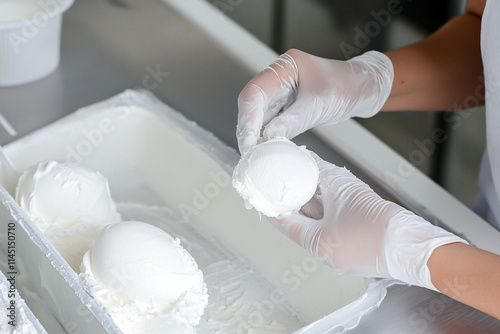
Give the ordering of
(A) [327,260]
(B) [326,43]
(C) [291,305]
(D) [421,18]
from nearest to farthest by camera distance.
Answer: (A) [327,260] → (C) [291,305] → (D) [421,18] → (B) [326,43]

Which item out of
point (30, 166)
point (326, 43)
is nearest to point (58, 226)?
point (30, 166)

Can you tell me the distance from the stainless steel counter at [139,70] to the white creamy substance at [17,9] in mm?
139

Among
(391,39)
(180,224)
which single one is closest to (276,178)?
(180,224)

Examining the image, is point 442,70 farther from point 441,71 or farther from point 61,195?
point 61,195

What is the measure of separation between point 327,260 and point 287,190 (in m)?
0.15

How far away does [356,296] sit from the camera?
49.1 inches

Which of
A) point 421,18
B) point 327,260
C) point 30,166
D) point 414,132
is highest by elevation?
point 327,260

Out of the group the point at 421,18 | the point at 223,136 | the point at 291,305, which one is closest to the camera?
the point at 291,305

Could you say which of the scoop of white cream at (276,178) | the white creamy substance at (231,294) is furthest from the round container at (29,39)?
the scoop of white cream at (276,178)

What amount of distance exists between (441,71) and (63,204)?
38.2 inches

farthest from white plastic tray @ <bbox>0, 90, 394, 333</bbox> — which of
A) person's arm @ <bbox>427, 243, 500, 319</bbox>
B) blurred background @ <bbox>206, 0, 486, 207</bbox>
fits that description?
blurred background @ <bbox>206, 0, 486, 207</bbox>

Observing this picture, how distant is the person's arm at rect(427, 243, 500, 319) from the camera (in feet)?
3.38

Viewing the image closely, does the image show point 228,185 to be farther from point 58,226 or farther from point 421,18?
point 421,18

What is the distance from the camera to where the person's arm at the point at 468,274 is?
1031mm
